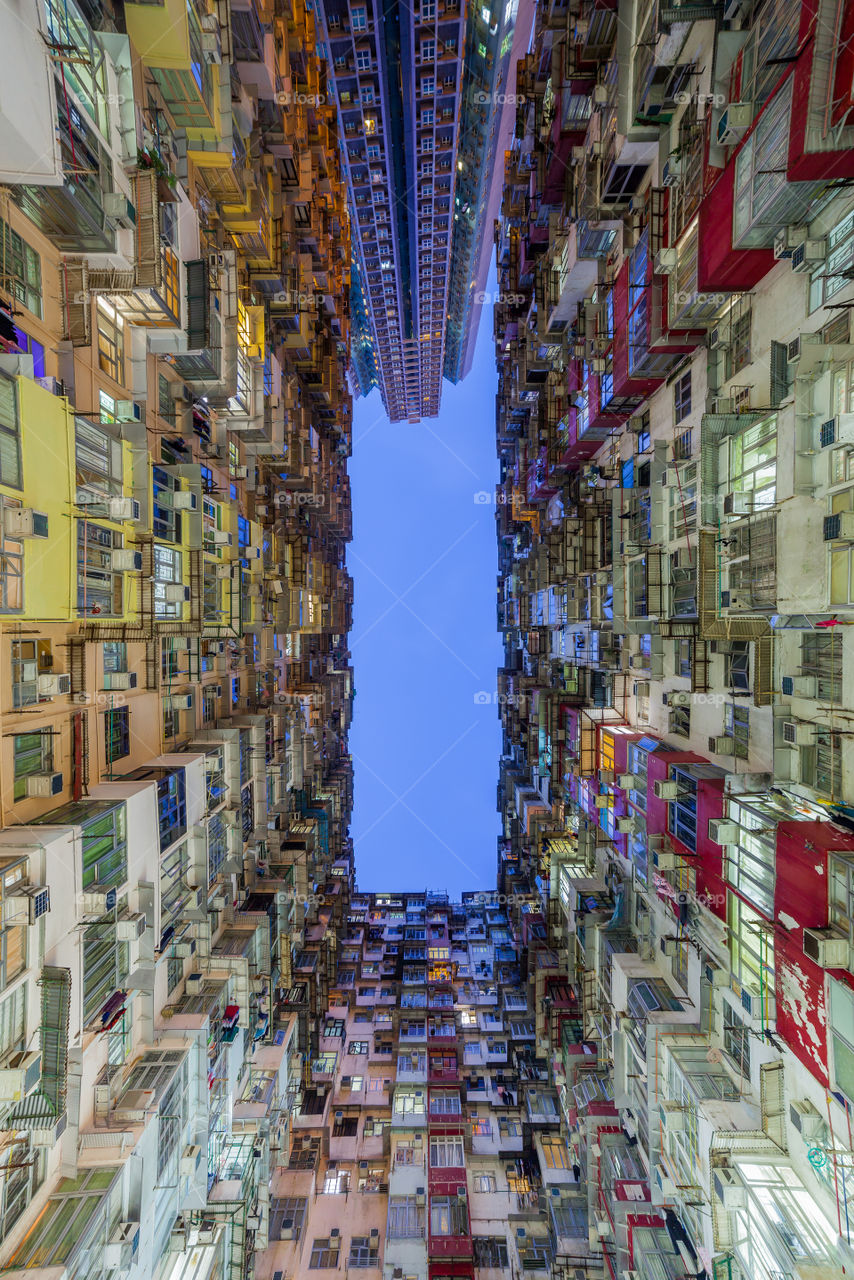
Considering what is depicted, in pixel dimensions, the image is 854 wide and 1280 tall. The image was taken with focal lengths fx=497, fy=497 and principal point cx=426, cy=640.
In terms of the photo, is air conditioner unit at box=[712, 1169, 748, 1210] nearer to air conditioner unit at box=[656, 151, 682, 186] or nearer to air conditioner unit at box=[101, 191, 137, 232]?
air conditioner unit at box=[656, 151, 682, 186]

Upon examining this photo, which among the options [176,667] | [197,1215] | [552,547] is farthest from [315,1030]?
[552,547]

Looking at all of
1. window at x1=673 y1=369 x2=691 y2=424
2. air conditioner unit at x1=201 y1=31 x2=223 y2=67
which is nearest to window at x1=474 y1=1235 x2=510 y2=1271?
window at x1=673 y1=369 x2=691 y2=424

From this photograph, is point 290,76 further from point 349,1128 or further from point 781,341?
point 349,1128

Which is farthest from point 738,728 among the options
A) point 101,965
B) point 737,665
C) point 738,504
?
point 101,965

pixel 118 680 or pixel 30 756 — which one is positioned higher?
pixel 118 680

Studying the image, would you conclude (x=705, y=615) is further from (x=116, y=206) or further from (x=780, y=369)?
(x=116, y=206)

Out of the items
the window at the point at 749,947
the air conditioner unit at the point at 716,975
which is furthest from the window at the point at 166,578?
the air conditioner unit at the point at 716,975

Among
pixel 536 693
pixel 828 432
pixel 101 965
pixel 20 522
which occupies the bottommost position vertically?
pixel 101 965
